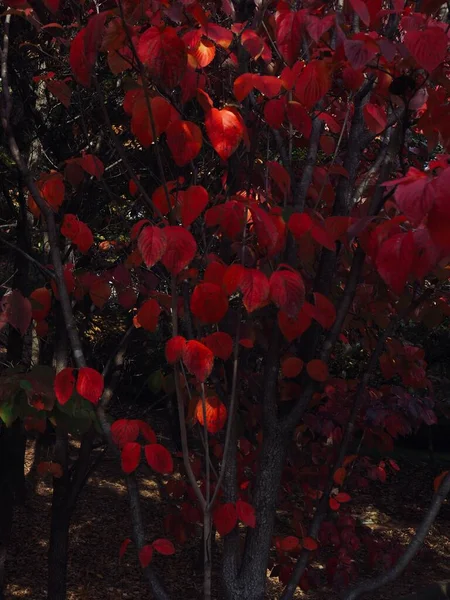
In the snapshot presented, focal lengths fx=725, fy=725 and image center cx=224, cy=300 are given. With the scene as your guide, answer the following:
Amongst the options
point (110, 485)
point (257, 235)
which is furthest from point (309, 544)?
point (110, 485)

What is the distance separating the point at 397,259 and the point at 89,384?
4.09 feet

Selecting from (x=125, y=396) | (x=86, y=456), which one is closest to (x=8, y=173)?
(x=86, y=456)

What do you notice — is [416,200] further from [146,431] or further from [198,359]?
[146,431]

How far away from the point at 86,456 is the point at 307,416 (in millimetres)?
1685

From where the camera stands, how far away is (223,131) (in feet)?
8.32

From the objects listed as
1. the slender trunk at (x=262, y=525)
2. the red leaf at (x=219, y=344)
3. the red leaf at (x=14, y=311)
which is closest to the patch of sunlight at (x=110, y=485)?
the slender trunk at (x=262, y=525)

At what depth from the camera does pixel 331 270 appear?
10.0 ft

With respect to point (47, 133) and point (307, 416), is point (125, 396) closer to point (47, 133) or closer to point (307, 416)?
point (47, 133)

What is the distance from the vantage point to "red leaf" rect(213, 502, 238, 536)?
278 cm

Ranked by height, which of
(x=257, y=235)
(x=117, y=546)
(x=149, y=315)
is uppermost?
(x=257, y=235)

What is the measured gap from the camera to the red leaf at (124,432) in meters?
2.71

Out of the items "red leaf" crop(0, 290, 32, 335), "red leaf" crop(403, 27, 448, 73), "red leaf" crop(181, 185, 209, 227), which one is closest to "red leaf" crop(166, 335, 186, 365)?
"red leaf" crop(181, 185, 209, 227)

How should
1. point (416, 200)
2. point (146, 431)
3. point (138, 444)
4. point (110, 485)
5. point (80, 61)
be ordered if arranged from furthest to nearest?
1. point (110, 485)
2. point (146, 431)
3. point (138, 444)
4. point (80, 61)
5. point (416, 200)

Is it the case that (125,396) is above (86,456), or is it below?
below
